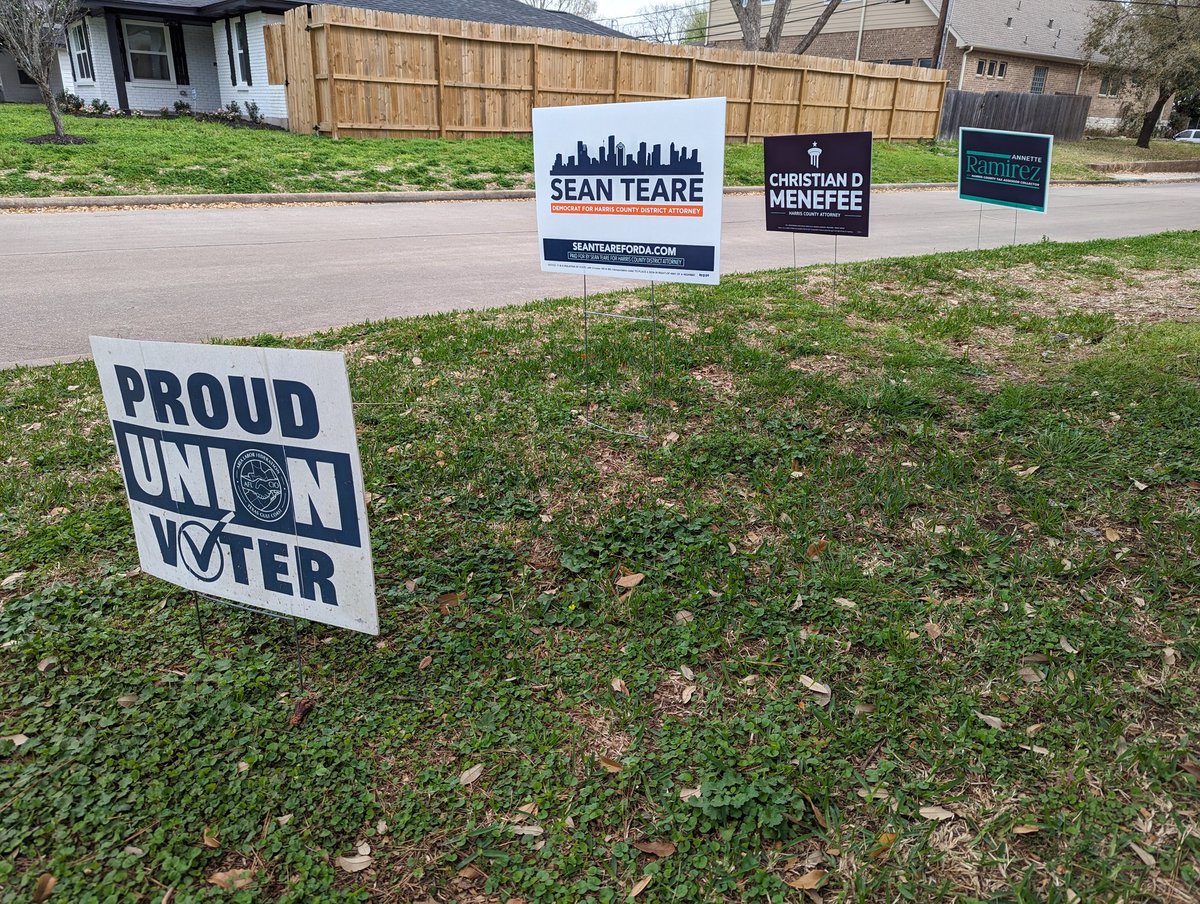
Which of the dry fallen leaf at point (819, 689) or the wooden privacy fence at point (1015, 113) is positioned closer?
the dry fallen leaf at point (819, 689)

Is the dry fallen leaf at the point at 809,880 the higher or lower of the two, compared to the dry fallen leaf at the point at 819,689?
lower

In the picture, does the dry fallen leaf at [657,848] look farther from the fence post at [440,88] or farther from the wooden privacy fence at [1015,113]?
the wooden privacy fence at [1015,113]

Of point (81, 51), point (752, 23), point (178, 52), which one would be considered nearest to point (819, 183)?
point (752, 23)

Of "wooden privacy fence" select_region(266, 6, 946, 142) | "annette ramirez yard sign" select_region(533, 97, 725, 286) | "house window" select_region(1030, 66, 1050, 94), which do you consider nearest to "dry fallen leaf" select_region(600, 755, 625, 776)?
"annette ramirez yard sign" select_region(533, 97, 725, 286)

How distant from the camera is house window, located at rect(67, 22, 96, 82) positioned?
24984mm

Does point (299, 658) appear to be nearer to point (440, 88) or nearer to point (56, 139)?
point (56, 139)

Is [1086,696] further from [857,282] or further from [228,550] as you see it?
[857,282]

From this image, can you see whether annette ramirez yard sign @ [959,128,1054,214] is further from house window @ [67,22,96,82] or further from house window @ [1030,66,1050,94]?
house window @ [1030,66,1050,94]

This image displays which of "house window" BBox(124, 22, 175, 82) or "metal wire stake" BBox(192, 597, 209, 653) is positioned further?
"house window" BBox(124, 22, 175, 82)

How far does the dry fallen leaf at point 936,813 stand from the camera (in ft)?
8.14

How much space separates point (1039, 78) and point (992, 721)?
52.0 metres

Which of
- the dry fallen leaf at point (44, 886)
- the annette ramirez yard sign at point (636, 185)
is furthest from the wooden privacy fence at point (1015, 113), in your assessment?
the dry fallen leaf at point (44, 886)

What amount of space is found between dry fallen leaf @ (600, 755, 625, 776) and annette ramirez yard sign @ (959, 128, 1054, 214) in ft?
30.1

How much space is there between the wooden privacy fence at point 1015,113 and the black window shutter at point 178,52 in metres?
25.7
